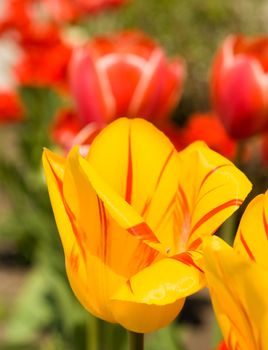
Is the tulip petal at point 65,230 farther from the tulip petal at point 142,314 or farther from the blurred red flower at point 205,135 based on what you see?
the blurred red flower at point 205,135

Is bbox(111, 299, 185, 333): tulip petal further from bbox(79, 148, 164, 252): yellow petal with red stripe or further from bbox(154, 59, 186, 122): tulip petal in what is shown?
bbox(154, 59, 186, 122): tulip petal

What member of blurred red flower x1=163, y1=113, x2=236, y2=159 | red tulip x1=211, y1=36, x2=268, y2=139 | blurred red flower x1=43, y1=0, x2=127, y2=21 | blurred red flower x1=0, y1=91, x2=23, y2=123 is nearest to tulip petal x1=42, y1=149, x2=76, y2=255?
red tulip x1=211, y1=36, x2=268, y2=139

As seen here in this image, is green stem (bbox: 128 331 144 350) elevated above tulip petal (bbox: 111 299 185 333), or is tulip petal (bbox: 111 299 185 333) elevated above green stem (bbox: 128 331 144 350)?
tulip petal (bbox: 111 299 185 333)

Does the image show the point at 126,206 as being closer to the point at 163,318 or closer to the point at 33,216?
the point at 163,318

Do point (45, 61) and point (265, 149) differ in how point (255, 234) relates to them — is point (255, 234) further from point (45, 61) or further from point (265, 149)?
point (45, 61)

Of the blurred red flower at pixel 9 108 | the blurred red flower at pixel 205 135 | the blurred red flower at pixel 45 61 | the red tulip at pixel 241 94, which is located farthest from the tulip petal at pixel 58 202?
the blurred red flower at pixel 9 108

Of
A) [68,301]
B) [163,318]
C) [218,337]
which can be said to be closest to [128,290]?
[163,318]

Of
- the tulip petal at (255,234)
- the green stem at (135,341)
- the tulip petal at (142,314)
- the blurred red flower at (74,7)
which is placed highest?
the tulip petal at (255,234)
